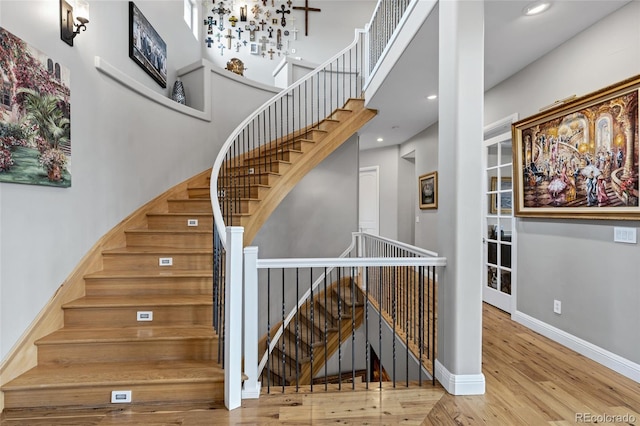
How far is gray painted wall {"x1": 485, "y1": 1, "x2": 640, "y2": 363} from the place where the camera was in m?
2.26

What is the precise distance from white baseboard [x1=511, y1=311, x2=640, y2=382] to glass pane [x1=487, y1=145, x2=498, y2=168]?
1714 mm

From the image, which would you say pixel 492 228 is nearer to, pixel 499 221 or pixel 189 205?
pixel 499 221

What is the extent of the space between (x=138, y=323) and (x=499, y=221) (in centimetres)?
376

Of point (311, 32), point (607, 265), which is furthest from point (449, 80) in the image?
point (311, 32)

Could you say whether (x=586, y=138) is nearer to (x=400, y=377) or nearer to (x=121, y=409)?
(x=400, y=377)

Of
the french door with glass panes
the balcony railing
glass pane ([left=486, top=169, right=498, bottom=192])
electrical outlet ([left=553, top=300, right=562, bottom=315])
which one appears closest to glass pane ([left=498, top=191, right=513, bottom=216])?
the french door with glass panes

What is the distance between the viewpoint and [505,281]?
3688mm

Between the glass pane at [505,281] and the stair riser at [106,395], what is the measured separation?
3160 mm

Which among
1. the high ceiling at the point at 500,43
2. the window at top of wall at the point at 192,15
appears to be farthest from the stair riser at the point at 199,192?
the window at top of wall at the point at 192,15

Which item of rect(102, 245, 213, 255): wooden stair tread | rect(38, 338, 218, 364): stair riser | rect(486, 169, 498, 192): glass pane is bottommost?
rect(38, 338, 218, 364): stair riser

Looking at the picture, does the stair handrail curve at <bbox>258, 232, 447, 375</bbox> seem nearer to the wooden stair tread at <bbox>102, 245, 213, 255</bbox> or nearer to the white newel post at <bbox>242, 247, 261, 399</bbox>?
the white newel post at <bbox>242, 247, 261, 399</bbox>

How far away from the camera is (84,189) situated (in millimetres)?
2703

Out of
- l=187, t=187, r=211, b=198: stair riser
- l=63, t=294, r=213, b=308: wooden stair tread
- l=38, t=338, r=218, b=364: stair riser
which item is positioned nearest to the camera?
l=38, t=338, r=218, b=364: stair riser

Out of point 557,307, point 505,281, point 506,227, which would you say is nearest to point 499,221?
point 506,227
